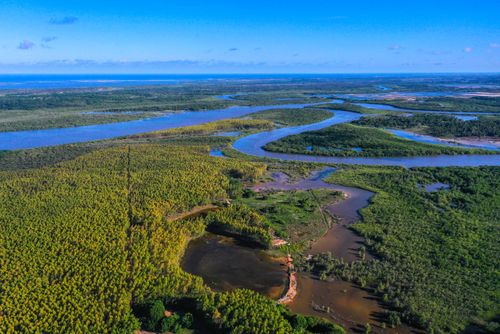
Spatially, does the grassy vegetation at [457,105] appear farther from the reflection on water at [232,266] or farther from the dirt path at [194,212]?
the reflection on water at [232,266]

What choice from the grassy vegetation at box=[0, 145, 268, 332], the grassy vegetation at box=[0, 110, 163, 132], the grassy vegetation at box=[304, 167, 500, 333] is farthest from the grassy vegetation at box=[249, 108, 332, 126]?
the grassy vegetation at box=[304, 167, 500, 333]

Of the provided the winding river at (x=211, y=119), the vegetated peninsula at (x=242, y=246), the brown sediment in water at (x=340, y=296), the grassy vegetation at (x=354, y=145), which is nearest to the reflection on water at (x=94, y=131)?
the winding river at (x=211, y=119)

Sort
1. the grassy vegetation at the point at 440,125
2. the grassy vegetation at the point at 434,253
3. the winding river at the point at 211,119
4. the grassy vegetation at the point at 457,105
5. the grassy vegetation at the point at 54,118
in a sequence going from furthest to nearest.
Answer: the grassy vegetation at the point at 457,105, the grassy vegetation at the point at 54,118, the grassy vegetation at the point at 440,125, the winding river at the point at 211,119, the grassy vegetation at the point at 434,253

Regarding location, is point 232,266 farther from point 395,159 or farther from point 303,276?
point 395,159

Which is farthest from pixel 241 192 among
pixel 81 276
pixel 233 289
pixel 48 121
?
pixel 48 121

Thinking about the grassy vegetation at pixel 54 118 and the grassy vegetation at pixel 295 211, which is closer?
the grassy vegetation at pixel 295 211

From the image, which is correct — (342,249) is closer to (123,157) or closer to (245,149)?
(123,157)
